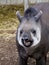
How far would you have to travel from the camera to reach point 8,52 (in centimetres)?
675

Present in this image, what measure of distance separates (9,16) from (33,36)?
214 inches

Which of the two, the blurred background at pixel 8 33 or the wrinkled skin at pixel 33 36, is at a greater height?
the wrinkled skin at pixel 33 36

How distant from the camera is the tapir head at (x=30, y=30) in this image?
4.59 m

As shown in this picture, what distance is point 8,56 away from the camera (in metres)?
6.53

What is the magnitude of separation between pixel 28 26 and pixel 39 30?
0.81 ft

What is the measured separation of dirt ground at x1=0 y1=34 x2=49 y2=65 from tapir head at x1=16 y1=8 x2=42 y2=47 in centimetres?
152

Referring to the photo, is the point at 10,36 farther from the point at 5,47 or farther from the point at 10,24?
the point at 10,24

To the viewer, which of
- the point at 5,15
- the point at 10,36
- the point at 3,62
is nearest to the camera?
the point at 3,62

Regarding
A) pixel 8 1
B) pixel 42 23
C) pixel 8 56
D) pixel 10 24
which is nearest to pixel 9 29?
pixel 10 24

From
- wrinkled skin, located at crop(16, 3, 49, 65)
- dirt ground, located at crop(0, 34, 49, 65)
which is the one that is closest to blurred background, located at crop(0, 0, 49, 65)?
dirt ground, located at crop(0, 34, 49, 65)

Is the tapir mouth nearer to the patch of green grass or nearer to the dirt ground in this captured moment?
the dirt ground

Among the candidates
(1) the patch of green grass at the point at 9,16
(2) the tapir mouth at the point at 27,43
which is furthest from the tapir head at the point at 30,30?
(1) the patch of green grass at the point at 9,16

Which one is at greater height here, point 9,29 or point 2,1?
point 2,1

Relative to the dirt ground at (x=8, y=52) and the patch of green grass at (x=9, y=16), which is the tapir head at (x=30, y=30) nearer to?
the dirt ground at (x=8, y=52)
